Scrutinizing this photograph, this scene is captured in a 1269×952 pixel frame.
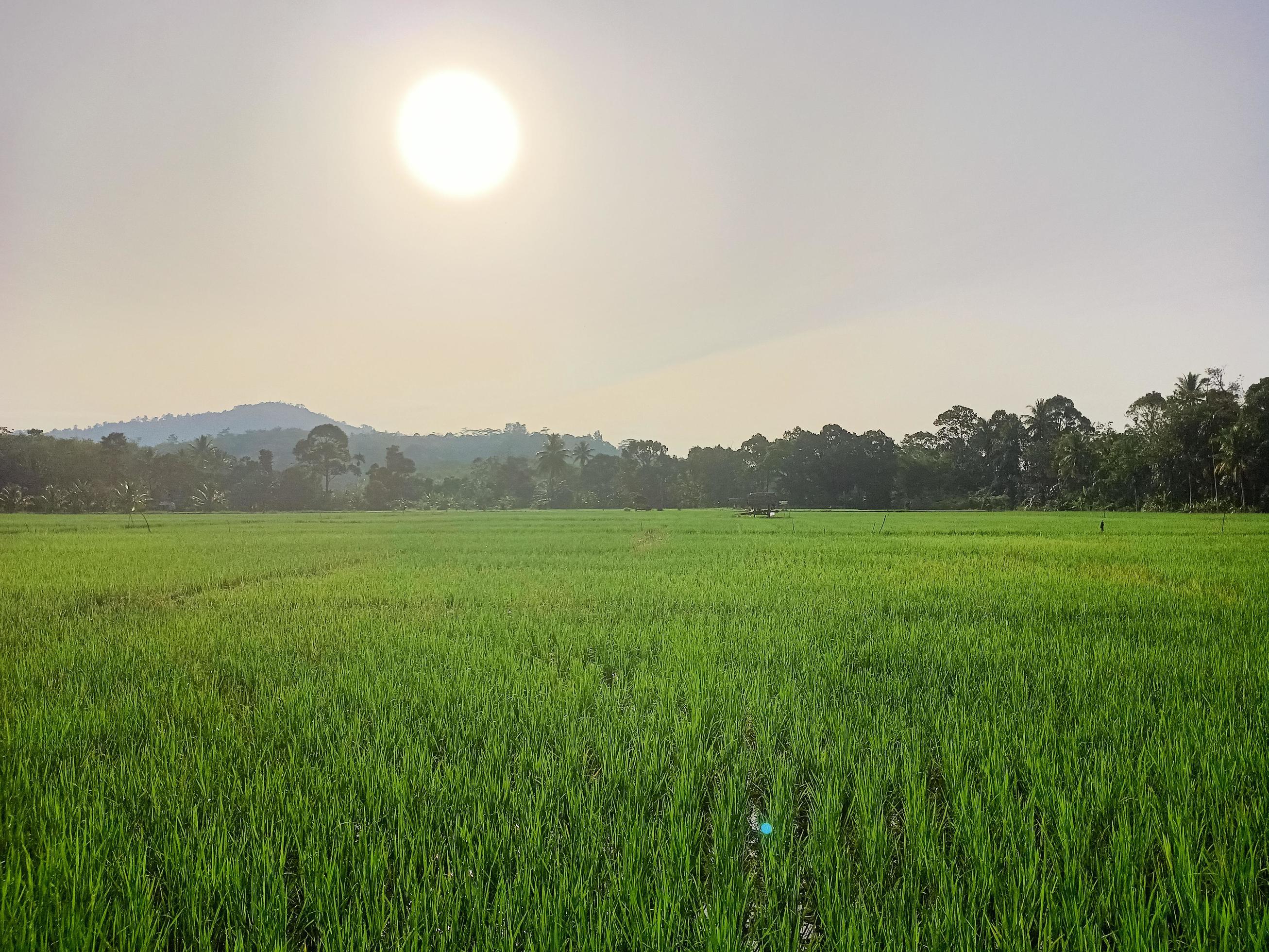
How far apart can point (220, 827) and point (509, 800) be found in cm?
101

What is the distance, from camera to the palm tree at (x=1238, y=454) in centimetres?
3475

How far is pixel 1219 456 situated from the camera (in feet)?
123

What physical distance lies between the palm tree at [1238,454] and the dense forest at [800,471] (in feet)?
0.27

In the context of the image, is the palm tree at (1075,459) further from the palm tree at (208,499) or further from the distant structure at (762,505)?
the palm tree at (208,499)

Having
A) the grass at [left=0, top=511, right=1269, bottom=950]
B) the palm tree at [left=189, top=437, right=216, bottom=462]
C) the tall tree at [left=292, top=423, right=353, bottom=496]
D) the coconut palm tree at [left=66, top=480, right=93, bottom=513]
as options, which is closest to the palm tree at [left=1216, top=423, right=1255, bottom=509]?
the grass at [left=0, top=511, right=1269, bottom=950]

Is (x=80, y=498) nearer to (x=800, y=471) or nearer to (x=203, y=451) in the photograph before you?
(x=203, y=451)

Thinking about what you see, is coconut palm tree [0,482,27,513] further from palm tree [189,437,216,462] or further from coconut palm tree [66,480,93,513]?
palm tree [189,437,216,462]

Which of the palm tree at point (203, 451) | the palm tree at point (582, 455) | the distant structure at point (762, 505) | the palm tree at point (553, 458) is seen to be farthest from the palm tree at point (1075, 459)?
the palm tree at point (203, 451)

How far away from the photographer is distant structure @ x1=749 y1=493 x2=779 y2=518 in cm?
3400

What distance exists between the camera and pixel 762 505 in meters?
35.7

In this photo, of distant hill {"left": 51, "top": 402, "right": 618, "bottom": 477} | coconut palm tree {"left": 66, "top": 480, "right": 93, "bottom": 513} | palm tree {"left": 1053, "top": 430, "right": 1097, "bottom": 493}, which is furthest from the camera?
distant hill {"left": 51, "top": 402, "right": 618, "bottom": 477}

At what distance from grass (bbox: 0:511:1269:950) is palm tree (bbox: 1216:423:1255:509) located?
4020 cm

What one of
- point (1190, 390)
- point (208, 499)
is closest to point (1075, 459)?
point (1190, 390)

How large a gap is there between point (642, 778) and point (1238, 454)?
4780cm
